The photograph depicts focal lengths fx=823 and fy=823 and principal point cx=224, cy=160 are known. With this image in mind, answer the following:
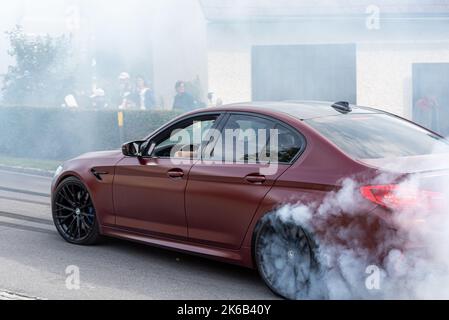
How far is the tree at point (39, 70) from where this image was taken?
18141mm

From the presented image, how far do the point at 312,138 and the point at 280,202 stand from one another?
50 cm

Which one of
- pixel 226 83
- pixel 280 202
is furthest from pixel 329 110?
pixel 226 83

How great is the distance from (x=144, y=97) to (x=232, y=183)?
1138cm

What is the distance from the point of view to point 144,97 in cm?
1712

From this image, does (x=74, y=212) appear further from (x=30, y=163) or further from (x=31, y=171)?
(x=30, y=163)

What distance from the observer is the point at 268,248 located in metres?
5.71

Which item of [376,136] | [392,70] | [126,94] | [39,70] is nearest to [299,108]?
[376,136]

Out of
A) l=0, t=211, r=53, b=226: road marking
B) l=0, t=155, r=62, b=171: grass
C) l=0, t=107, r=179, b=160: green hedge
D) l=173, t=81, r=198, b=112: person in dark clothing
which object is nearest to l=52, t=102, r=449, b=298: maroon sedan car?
l=0, t=211, r=53, b=226: road marking

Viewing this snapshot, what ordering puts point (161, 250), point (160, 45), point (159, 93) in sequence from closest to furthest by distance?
point (161, 250) < point (160, 45) < point (159, 93)

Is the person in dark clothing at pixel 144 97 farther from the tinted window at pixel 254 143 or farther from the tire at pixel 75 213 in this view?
the tinted window at pixel 254 143

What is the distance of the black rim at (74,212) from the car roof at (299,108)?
1636 mm

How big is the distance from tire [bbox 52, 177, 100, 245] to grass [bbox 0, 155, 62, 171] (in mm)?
6603
